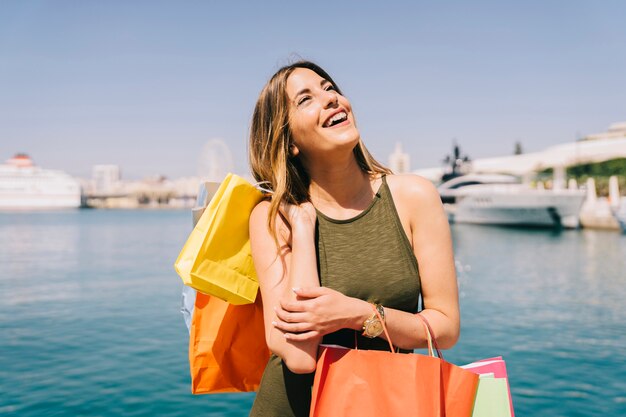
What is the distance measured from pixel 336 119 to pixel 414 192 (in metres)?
0.34

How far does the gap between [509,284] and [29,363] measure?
12.8 m

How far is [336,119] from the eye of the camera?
5.59ft

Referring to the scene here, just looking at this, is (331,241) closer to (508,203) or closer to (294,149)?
(294,149)

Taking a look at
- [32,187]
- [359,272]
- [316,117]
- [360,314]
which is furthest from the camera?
[32,187]

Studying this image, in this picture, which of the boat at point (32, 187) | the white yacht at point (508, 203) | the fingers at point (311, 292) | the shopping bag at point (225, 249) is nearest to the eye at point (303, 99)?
the shopping bag at point (225, 249)

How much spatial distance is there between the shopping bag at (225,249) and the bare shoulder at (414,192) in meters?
0.44

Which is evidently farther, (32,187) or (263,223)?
(32,187)

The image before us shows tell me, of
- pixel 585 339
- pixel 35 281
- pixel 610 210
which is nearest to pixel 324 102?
pixel 585 339

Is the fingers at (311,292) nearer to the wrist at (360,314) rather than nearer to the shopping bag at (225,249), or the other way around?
the wrist at (360,314)

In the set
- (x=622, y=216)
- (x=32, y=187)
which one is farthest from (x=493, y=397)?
(x=32, y=187)

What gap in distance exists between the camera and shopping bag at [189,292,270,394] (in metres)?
1.98

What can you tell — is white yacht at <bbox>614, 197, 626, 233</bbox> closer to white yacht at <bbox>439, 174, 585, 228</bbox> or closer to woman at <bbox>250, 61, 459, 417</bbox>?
white yacht at <bbox>439, 174, 585, 228</bbox>

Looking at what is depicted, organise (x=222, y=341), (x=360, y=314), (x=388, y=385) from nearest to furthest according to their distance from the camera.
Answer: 1. (x=388, y=385)
2. (x=360, y=314)
3. (x=222, y=341)

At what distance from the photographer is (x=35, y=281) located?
685 inches
